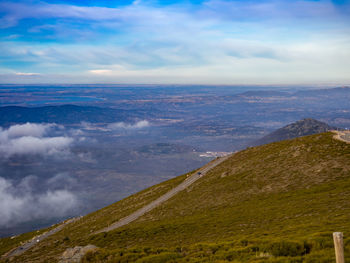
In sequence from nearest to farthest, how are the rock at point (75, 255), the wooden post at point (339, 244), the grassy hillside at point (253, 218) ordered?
the wooden post at point (339, 244) → the grassy hillside at point (253, 218) → the rock at point (75, 255)

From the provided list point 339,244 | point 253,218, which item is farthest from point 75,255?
point 339,244

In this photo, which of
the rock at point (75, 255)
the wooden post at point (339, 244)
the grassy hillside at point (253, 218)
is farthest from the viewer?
the rock at point (75, 255)

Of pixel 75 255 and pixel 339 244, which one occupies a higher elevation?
pixel 339 244

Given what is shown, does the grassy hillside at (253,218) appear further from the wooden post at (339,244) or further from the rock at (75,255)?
the wooden post at (339,244)

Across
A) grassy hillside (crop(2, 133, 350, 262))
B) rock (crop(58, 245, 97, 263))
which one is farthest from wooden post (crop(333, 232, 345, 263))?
rock (crop(58, 245, 97, 263))

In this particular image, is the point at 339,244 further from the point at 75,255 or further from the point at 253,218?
the point at 253,218

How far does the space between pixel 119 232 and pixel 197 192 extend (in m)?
22.1

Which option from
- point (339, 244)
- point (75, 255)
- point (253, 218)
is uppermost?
point (339, 244)

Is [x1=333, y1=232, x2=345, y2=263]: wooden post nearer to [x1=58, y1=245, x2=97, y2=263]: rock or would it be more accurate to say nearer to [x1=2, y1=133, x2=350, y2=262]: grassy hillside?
[x1=2, y1=133, x2=350, y2=262]: grassy hillside

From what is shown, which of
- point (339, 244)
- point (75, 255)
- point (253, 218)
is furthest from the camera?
point (253, 218)

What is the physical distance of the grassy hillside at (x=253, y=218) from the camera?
19.0 meters

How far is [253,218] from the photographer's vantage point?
34.8 m

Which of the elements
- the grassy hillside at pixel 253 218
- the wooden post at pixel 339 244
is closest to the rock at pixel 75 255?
the grassy hillside at pixel 253 218

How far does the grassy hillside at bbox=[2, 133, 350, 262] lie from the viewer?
1903 centimetres
